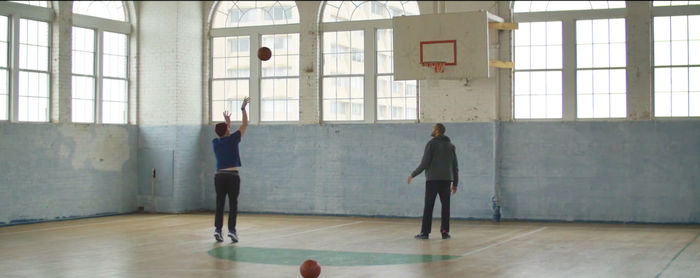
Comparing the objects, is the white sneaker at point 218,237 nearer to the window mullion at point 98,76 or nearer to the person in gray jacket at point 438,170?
the person in gray jacket at point 438,170

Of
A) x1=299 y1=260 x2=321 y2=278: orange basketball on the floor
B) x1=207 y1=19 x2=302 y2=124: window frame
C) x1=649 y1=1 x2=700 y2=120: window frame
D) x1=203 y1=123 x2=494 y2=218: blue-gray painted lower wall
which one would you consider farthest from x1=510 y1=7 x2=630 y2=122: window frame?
x1=299 y1=260 x2=321 y2=278: orange basketball on the floor

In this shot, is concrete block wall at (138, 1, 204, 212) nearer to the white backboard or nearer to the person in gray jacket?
the white backboard

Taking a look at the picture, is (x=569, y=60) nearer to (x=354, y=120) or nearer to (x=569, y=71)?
(x=569, y=71)

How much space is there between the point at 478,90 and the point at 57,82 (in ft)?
26.1

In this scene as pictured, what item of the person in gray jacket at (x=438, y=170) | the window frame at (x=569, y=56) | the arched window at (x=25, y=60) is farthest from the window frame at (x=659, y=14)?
the arched window at (x=25, y=60)

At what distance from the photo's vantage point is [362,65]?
634 inches

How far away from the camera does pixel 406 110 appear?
1579cm

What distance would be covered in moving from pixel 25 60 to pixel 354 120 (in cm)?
631

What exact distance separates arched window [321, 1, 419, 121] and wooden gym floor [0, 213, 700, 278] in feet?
8.03

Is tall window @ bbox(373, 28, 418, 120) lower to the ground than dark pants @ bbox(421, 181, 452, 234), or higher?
higher

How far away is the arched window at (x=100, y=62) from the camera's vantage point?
51.9 feet

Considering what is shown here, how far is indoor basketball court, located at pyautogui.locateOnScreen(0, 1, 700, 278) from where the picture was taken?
46.0 ft

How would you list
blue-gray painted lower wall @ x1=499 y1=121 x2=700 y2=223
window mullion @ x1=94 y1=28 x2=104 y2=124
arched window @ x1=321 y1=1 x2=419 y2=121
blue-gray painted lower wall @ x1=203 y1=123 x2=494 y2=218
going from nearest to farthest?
blue-gray painted lower wall @ x1=499 y1=121 x2=700 y2=223 < blue-gray painted lower wall @ x1=203 y1=123 x2=494 y2=218 < arched window @ x1=321 y1=1 x2=419 y2=121 < window mullion @ x1=94 y1=28 x2=104 y2=124

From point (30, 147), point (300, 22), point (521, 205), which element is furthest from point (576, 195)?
point (30, 147)
